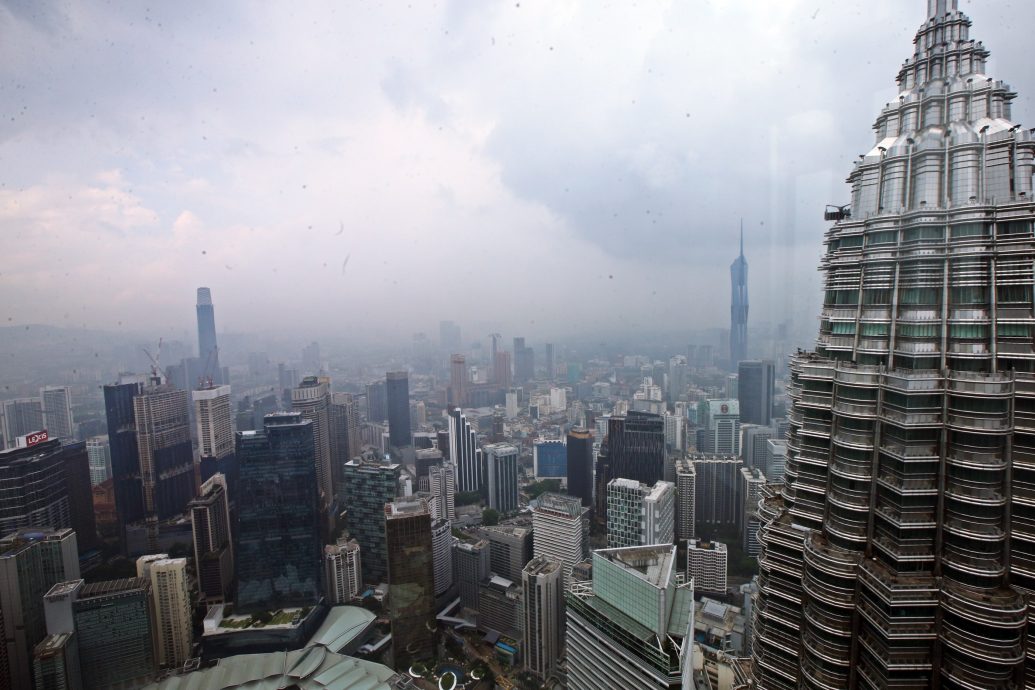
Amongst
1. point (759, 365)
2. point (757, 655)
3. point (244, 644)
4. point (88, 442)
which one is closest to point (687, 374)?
point (759, 365)

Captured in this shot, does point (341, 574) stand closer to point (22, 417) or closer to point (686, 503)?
point (22, 417)

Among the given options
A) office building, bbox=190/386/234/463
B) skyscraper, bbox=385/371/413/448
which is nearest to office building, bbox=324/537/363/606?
office building, bbox=190/386/234/463

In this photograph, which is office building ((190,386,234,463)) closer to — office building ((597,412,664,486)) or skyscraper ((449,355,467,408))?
skyscraper ((449,355,467,408))

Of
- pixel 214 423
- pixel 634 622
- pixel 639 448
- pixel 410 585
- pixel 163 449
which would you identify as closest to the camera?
pixel 634 622

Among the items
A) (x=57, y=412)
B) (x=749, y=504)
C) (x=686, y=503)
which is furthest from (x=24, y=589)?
(x=749, y=504)

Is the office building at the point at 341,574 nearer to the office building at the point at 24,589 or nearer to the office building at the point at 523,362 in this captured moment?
the office building at the point at 24,589

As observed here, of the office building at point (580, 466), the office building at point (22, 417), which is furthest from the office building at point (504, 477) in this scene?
the office building at point (22, 417)
